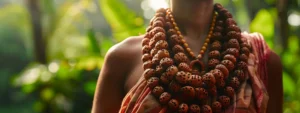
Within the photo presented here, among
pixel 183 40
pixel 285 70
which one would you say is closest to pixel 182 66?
pixel 183 40

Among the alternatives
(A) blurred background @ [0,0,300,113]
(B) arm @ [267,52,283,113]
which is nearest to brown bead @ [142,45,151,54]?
(B) arm @ [267,52,283,113]

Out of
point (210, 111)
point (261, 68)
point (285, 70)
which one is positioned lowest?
point (210, 111)

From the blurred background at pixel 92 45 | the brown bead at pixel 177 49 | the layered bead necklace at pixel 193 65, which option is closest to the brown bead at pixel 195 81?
the layered bead necklace at pixel 193 65

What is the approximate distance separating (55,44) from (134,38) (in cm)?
818

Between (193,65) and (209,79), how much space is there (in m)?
0.08

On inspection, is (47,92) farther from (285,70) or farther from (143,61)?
(143,61)

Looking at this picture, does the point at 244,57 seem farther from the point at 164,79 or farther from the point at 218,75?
the point at 164,79

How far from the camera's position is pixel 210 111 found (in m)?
1.59

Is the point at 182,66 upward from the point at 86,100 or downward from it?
downward

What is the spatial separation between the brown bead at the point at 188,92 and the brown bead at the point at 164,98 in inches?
1.7

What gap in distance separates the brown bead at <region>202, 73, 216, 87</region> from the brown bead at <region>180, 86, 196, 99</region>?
6 cm

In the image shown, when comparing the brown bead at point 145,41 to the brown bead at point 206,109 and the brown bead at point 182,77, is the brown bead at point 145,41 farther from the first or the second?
the brown bead at point 206,109

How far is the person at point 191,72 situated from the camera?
5.28 ft

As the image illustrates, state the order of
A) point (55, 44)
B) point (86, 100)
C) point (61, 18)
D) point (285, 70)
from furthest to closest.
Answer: point (55, 44)
point (61, 18)
point (86, 100)
point (285, 70)
